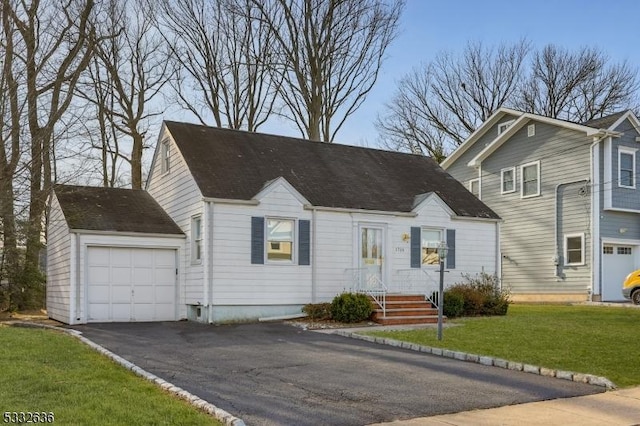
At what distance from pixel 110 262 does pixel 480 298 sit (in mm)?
10815

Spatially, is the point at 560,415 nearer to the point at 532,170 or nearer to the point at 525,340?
the point at 525,340

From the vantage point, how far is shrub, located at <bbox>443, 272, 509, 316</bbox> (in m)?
19.5

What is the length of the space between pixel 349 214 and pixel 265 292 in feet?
11.7

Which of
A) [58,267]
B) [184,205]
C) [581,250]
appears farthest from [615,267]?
[58,267]

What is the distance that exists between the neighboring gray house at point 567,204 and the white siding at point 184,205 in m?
15.1

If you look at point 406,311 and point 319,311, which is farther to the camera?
point 406,311

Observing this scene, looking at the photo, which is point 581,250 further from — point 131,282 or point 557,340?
point 131,282

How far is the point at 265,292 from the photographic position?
18141mm

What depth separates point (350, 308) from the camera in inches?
680

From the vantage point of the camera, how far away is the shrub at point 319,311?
1797 centimetres

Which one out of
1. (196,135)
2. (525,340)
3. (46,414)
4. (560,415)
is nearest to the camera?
(46,414)

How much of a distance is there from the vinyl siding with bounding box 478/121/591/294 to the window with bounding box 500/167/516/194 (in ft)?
0.60

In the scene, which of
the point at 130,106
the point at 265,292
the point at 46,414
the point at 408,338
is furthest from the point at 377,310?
the point at 130,106

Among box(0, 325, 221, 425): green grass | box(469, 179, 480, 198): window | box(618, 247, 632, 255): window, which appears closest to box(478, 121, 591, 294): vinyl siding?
box(469, 179, 480, 198): window
